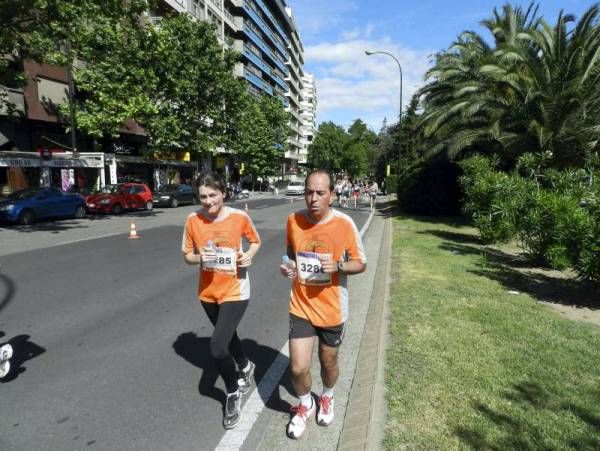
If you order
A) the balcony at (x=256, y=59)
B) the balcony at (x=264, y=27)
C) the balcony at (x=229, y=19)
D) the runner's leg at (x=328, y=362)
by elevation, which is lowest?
the runner's leg at (x=328, y=362)

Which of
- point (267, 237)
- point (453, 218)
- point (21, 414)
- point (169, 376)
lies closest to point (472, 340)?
point (169, 376)

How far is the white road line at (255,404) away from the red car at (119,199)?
752 inches

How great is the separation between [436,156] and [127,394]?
783 inches

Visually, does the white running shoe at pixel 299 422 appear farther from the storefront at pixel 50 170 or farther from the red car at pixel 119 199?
the storefront at pixel 50 170

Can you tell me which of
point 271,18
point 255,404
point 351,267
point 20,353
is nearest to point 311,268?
point 351,267

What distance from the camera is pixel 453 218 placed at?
20.2 meters

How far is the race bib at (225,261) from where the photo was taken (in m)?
3.41

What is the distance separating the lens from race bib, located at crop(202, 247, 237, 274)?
3.41 metres

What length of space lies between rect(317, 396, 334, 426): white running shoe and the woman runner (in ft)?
2.15

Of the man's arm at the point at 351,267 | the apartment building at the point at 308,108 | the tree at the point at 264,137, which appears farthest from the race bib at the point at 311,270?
the apartment building at the point at 308,108

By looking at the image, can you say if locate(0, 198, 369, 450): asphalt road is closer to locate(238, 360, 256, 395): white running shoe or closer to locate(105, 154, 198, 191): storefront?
locate(238, 360, 256, 395): white running shoe

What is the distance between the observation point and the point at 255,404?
365 centimetres

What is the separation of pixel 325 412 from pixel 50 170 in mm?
24602

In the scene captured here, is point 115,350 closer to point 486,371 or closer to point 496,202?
point 486,371
